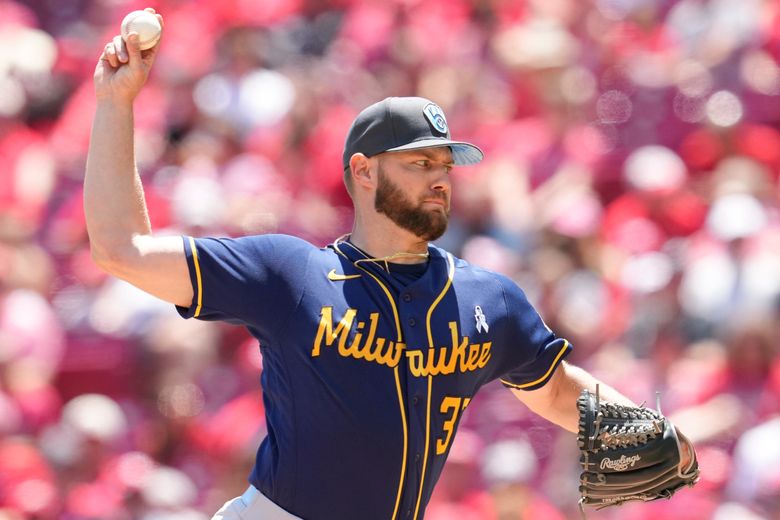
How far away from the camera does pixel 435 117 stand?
3.51 m

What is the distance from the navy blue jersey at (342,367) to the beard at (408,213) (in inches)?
5.4

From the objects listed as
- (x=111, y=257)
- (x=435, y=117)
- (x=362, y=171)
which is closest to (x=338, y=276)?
(x=362, y=171)

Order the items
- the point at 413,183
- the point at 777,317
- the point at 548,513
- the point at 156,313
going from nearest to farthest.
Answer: the point at 413,183
the point at 548,513
the point at 777,317
the point at 156,313

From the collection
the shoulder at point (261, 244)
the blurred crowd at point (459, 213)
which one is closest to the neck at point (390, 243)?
the shoulder at point (261, 244)

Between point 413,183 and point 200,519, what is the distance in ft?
8.96

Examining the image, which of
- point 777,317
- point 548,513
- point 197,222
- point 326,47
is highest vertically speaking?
point 326,47

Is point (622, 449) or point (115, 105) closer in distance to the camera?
point (115, 105)

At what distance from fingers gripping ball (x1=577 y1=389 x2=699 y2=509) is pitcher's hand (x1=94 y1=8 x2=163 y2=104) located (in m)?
1.42

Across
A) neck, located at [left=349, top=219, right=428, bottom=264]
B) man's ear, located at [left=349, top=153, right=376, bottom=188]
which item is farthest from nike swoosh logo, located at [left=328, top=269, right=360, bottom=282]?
man's ear, located at [left=349, top=153, right=376, bottom=188]

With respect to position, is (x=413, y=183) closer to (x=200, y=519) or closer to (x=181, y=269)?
(x=181, y=269)

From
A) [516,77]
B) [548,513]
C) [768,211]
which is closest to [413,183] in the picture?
[548,513]

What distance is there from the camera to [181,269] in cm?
317

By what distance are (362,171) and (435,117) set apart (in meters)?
0.24

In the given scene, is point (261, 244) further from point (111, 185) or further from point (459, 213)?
→ point (459, 213)
